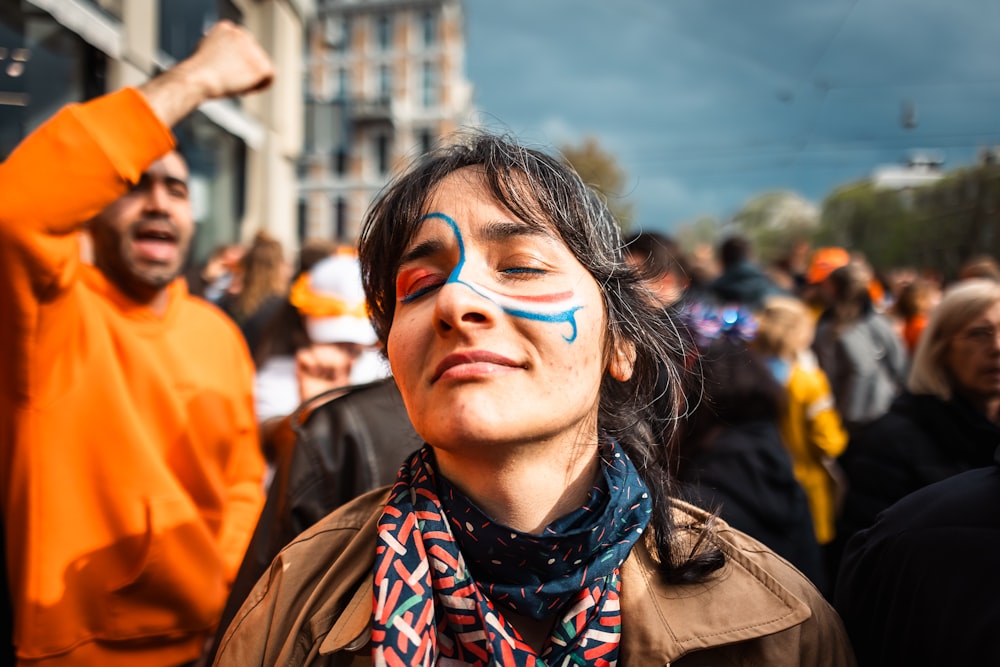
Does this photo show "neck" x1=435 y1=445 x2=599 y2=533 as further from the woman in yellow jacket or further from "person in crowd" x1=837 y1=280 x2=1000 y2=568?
the woman in yellow jacket

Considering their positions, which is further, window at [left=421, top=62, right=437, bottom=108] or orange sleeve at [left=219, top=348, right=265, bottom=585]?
window at [left=421, top=62, right=437, bottom=108]

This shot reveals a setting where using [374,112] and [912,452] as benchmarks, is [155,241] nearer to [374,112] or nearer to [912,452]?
[912,452]

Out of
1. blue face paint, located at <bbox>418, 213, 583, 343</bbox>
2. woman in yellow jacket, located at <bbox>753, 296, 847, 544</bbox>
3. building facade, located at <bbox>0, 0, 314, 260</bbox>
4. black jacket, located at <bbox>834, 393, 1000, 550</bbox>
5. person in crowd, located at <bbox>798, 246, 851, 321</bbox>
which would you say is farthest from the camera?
person in crowd, located at <bbox>798, 246, 851, 321</bbox>

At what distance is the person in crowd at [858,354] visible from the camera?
4.74 m

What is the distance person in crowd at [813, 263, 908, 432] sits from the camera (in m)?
4.74

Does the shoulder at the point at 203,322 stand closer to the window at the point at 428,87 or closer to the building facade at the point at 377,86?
the building facade at the point at 377,86

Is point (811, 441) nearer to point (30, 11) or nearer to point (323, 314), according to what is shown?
point (323, 314)

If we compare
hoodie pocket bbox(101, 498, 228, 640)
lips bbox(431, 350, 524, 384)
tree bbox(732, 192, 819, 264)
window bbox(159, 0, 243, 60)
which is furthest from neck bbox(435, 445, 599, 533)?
tree bbox(732, 192, 819, 264)

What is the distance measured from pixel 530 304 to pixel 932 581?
816 mm

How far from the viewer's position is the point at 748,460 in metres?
2.62

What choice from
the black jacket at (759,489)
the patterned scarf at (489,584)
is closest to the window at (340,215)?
the black jacket at (759,489)

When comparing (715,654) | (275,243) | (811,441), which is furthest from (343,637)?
(275,243)

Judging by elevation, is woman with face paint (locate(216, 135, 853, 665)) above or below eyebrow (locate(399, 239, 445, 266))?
below

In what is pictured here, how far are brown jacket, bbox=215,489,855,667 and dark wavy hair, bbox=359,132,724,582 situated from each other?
0.06 m
